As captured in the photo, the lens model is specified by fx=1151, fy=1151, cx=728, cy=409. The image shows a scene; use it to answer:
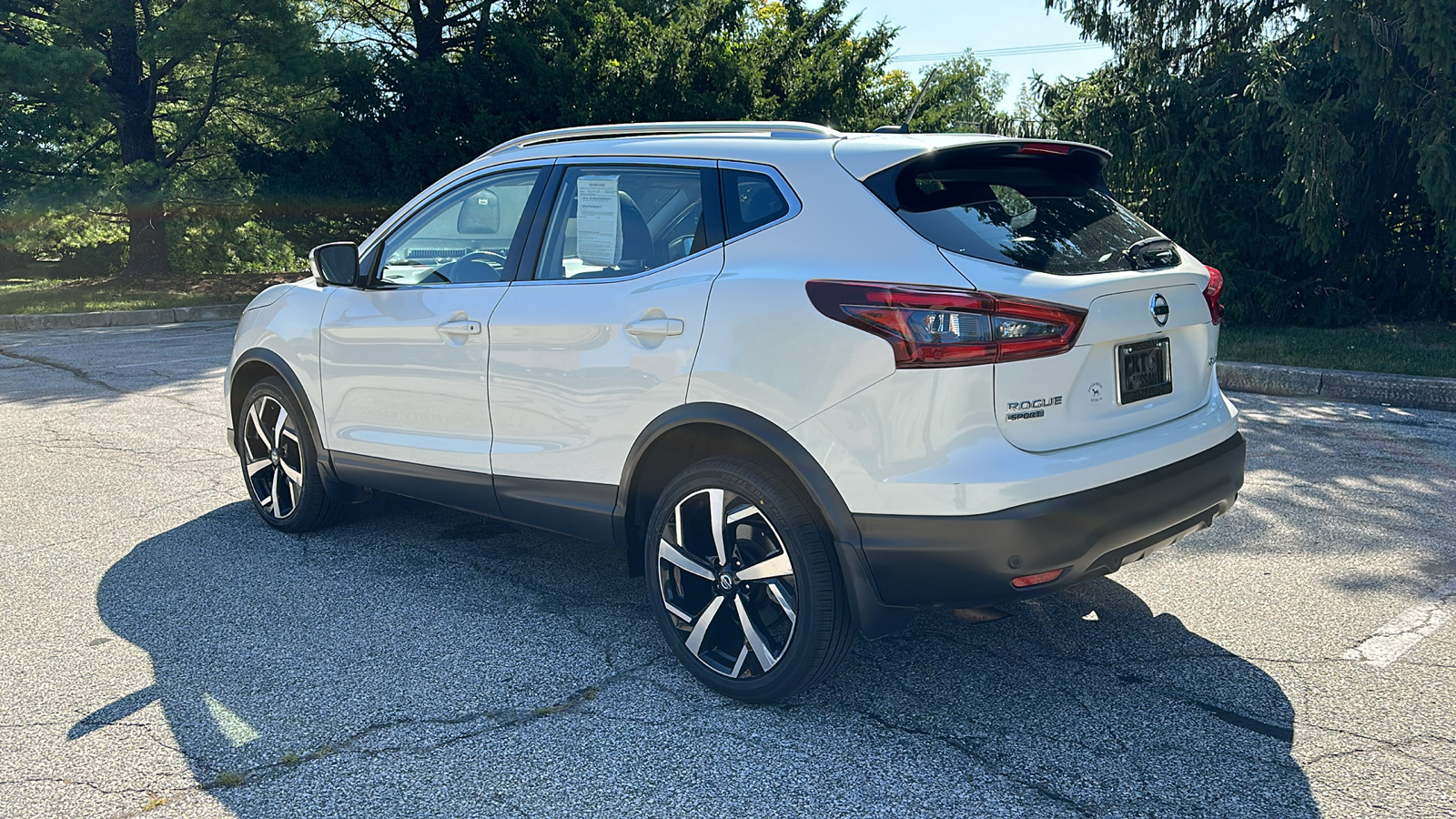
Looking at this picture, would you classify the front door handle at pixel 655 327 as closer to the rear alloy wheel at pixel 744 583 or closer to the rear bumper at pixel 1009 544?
the rear alloy wheel at pixel 744 583

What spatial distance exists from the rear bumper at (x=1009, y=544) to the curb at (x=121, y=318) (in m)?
15.5

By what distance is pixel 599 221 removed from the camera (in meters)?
4.00

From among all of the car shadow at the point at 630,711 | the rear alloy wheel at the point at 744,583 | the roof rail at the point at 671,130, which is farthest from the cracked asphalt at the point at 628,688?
the roof rail at the point at 671,130

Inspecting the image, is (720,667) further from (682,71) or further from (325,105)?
(325,105)

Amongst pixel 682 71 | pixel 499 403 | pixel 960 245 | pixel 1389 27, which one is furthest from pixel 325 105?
pixel 960 245

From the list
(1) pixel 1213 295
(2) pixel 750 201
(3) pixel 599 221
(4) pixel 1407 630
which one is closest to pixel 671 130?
(3) pixel 599 221

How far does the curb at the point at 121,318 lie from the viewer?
15.4m

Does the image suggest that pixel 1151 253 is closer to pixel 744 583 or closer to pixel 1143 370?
pixel 1143 370

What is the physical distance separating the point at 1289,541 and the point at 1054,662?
187cm

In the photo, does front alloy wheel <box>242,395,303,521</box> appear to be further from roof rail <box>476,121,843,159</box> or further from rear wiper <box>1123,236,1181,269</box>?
rear wiper <box>1123,236,1181,269</box>

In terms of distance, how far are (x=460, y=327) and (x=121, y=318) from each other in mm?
13899

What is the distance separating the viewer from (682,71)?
18.2 meters

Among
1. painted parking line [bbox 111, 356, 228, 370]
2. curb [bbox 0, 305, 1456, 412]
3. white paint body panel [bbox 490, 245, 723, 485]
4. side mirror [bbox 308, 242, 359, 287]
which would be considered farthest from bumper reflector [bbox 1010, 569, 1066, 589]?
painted parking line [bbox 111, 356, 228, 370]

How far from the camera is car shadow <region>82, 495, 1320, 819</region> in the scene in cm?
295
